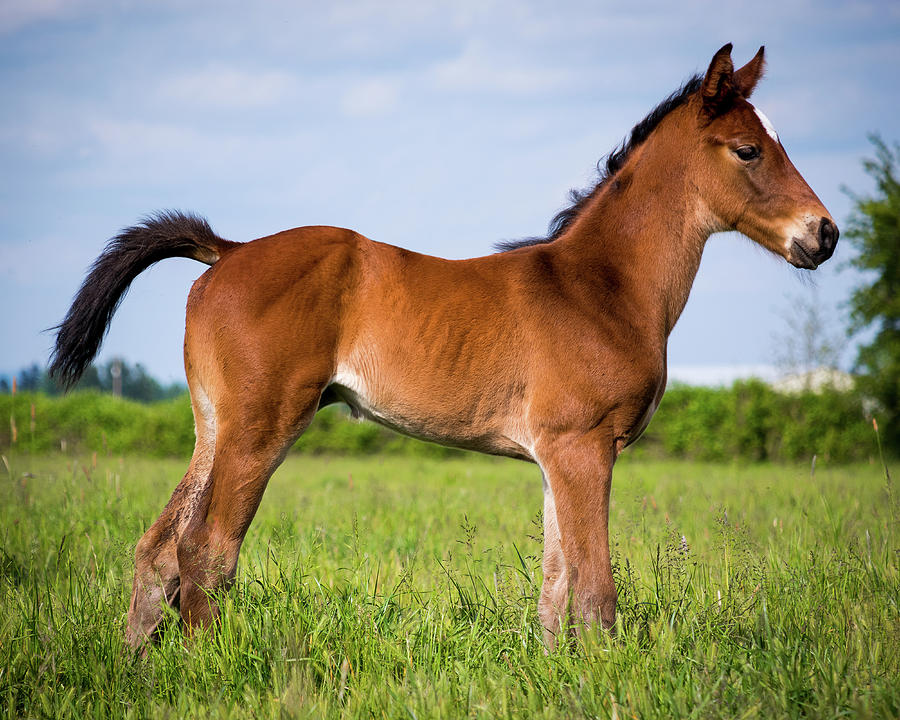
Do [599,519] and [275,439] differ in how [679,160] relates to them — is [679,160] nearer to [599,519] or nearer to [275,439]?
[599,519]

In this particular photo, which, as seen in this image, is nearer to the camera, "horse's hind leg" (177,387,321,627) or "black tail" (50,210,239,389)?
"horse's hind leg" (177,387,321,627)

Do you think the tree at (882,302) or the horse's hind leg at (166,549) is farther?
the tree at (882,302)

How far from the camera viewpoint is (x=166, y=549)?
12.1ft

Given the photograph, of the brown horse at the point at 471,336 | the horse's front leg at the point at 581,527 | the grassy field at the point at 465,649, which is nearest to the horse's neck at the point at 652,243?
the brown horse at the point at 471,336

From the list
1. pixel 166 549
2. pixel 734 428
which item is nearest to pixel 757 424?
pixel 734 428

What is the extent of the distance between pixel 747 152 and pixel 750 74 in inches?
20.8

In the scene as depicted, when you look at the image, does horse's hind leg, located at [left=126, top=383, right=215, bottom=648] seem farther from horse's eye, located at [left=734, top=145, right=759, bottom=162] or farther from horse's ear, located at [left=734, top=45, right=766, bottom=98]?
horse's ear, located at [left=734, top=45, right=766, bottom=98]

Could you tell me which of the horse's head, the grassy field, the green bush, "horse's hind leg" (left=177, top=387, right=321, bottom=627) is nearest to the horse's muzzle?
the horse's head

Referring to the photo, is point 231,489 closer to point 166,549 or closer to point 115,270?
point 166,549

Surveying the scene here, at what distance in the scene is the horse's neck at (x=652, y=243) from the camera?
3.82 m

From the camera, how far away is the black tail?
3.77 metres

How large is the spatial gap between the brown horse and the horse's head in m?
0.01

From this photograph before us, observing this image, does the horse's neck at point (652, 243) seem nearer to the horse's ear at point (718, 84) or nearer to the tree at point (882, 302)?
the horse's ear at point (718, 84)

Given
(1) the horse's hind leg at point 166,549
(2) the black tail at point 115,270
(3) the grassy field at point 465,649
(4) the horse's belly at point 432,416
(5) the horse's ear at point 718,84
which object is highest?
(5) the horse's ear at point 718,84
